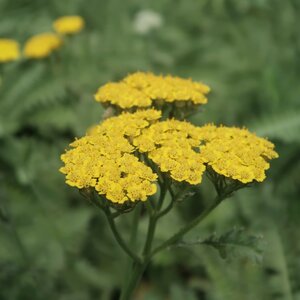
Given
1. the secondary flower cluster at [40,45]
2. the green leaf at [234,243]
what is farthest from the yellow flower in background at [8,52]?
the green leaf at [234,243]

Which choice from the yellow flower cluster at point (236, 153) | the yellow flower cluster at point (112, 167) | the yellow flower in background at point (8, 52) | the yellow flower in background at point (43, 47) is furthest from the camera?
the yellow flower in background at point (43, 47)

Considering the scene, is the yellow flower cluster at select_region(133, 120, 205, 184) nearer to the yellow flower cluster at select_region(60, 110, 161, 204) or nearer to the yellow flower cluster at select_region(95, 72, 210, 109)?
the yellow flower cluster at select_region(60, 110, 161, 204)

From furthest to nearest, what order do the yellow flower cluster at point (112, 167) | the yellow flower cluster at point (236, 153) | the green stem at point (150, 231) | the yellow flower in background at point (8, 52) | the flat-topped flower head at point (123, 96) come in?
the yellow flower in background at point (8, 52)
the flat-topped flower head at point (123, 96)
the green stem at point (150, 231)
the yellow flower cluster at point (236, 153)
the yellow flower cluster at point (112, 167)

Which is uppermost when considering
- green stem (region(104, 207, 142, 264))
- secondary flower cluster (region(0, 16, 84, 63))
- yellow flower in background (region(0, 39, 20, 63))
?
secondary flower cluster (region(0, 16, 84, 63))

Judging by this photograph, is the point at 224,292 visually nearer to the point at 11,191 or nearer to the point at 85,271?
the point at 85,271

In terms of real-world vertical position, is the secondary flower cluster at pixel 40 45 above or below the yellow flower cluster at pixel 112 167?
above

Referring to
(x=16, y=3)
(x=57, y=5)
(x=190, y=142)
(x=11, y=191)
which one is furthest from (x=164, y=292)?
(x=16, y=3)

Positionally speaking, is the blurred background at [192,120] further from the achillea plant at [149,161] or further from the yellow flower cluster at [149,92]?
the yellow flower cluster at [149,92]

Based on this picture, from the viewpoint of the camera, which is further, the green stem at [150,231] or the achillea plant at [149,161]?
the green stem at [150,231]

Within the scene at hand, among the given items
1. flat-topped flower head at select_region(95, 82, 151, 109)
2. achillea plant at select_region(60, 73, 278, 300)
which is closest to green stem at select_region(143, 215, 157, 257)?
achillea plant at select_region(60, 73, 278, 300)
